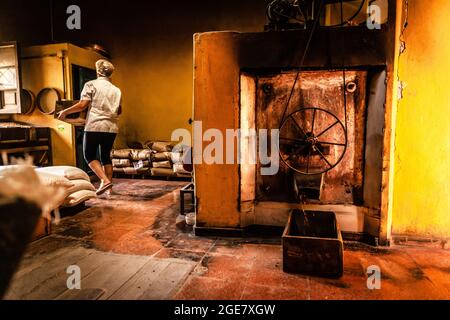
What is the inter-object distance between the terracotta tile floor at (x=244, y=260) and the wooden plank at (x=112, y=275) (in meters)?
0.19

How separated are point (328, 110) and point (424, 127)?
1.07m

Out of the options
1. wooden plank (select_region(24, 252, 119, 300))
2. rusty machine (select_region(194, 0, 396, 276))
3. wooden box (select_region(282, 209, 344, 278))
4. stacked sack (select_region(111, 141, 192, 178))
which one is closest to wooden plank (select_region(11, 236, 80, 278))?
wooden plank (select_region(24, 252, 119, 300))

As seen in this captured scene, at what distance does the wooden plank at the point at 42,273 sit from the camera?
8.42ft

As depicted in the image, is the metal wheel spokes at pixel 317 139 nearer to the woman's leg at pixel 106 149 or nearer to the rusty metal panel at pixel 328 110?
the rusty metal panel at pixel 328 110

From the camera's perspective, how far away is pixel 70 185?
4547 mm

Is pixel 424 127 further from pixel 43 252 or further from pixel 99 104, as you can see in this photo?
pixel 99 104

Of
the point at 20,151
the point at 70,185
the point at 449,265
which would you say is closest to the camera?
the point at 449,265

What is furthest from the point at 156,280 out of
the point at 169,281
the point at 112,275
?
the point at 112,275

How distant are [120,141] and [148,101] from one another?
144 cm

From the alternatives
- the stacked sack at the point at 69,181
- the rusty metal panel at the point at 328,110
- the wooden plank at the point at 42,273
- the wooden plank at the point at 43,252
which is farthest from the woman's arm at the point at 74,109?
the rusty metal panel at the point at 328,110

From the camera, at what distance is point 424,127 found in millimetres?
3494

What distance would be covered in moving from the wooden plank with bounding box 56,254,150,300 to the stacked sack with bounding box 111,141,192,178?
13.8 feet
